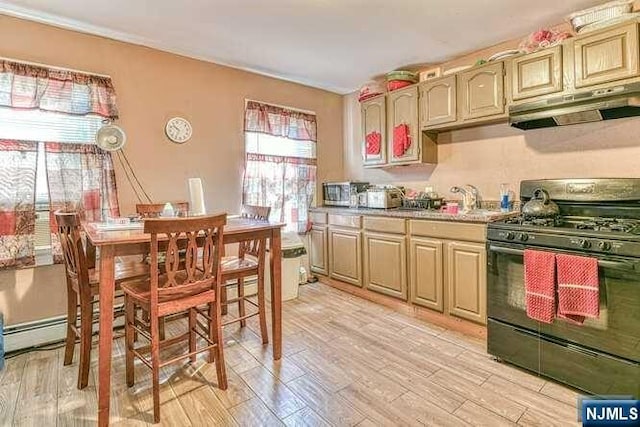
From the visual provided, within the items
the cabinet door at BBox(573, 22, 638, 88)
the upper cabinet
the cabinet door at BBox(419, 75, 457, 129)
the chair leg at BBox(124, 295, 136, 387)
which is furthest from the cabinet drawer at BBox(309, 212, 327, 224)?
the cabinet door at BBox(573, 22, 638, 88)

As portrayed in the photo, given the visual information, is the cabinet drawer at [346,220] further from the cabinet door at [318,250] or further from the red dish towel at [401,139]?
the red dish towel at [401,139]

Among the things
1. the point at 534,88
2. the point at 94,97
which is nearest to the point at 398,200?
the point at 534,88

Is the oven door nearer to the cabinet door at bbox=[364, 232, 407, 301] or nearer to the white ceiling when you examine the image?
the cabinet door at bbox=[364, 232, 407, 301]

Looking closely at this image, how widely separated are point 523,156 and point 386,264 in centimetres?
153

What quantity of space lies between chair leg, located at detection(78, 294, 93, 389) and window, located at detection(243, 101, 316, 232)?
6.15 feet

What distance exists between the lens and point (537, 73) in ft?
8.29

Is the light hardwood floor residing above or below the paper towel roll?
below

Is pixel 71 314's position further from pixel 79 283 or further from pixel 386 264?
pixel 386 264

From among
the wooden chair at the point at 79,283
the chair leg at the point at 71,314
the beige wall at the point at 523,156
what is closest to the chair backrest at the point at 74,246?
the wooden chair at the point at 79,283

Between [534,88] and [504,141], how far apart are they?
58 centimetres

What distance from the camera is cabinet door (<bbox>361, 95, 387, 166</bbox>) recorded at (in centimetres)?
378

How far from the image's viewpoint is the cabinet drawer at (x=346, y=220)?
3.59 m

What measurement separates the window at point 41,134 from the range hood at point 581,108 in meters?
3.41

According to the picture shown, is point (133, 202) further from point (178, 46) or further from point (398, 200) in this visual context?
point (398, 200)
